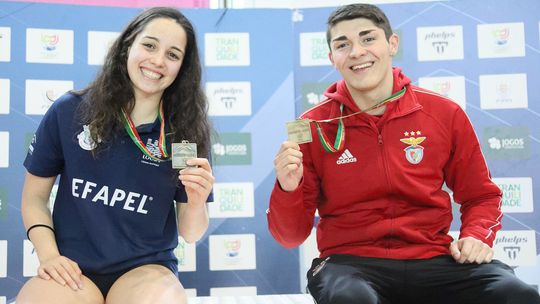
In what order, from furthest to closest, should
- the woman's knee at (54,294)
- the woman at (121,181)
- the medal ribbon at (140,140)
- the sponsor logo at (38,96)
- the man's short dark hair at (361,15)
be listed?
the sponsor logo at (38,96), the man's short dark hair at (361,15), the medal ribbon at (140,140), the woman at (121,181), the woman's knee at (54,294)

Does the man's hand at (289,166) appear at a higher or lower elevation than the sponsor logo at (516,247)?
higher

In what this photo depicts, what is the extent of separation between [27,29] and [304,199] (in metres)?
3.00

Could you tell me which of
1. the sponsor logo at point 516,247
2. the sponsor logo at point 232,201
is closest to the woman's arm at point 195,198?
the sponsor logo at point 232,201

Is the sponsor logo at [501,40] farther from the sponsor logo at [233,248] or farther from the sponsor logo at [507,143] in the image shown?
the sponsor logo at [233,248]

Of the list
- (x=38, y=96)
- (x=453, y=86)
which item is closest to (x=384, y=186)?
(x=453, y=86)

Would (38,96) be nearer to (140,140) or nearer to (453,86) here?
(140,140)

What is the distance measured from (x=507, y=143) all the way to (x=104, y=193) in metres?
3.30

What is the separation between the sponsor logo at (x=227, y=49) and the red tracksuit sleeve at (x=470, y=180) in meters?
2.31

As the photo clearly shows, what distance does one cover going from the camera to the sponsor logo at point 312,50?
4215 millimetres

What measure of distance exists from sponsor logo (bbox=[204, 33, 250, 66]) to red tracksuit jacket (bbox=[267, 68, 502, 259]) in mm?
2051

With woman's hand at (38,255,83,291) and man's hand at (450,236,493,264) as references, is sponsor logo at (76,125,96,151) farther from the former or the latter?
man's hand at (450,236,493,264)

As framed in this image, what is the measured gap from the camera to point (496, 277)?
1.82 meters

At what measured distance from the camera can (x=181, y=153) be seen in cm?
200

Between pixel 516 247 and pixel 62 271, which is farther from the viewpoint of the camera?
pixel 516 247
